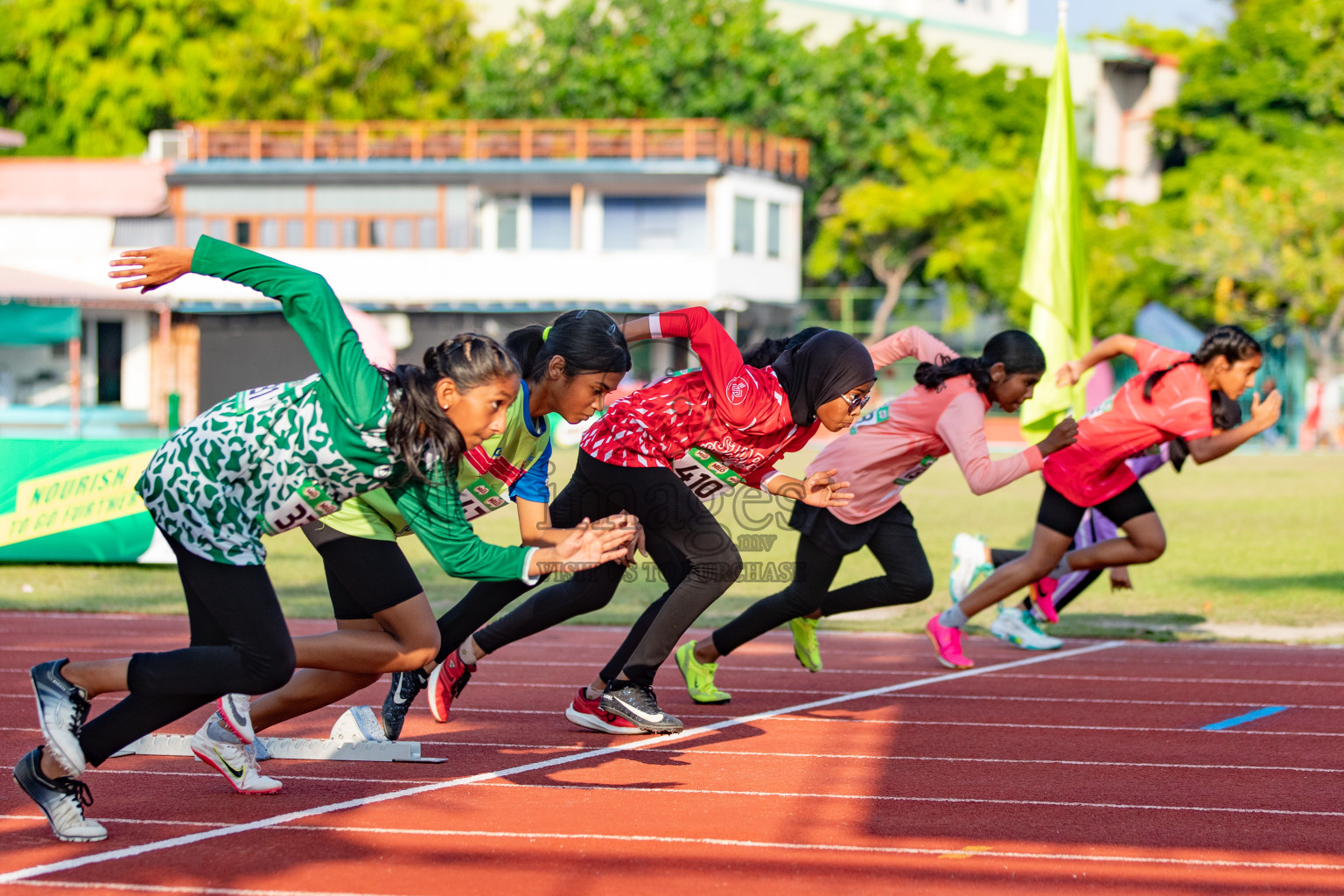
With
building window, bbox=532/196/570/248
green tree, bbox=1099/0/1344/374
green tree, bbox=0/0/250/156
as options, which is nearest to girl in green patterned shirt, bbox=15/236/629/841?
building window, bbox=532/196/570/248

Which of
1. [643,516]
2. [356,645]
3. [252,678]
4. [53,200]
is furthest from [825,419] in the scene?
[53,200]

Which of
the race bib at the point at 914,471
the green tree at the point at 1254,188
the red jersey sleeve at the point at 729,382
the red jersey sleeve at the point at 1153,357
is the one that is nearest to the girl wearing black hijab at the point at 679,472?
the red jersey sleeve at the point at 729,382

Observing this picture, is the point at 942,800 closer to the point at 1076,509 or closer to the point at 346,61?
the point at 1076,509

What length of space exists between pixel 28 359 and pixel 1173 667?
3503cm

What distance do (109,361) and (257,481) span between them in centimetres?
3644

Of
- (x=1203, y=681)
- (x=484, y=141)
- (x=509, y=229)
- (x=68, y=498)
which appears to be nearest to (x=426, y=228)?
(x=509, y=229)

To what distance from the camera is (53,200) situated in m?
37.5

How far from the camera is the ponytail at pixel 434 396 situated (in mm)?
4266

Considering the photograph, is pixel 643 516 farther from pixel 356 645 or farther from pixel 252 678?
pixel 252 678

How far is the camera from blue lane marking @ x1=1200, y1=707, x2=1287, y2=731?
6.44m

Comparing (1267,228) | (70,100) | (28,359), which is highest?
(70,100)

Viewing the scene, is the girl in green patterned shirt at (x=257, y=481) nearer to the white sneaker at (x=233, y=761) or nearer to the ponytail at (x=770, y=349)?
the white sneaker at (x=233, y=761)

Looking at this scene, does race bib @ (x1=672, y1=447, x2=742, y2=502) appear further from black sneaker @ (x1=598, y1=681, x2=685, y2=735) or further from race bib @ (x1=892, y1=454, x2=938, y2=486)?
race bib @ (x1=892, y1=454, x2=938, y2=486)

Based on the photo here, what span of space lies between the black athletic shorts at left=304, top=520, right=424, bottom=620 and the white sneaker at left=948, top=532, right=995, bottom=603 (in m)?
4.60
